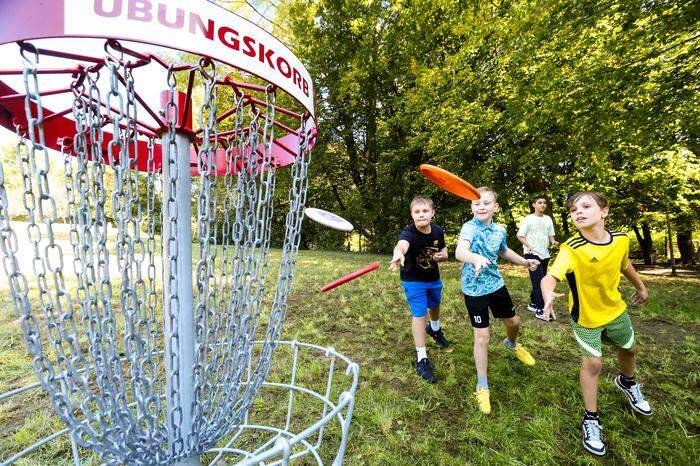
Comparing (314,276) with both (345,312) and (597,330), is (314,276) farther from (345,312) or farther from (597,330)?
(597,330)

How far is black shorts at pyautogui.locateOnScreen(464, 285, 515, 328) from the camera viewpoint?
8.75ft

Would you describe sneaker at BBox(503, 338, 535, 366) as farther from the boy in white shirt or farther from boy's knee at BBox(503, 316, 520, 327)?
the boy in white shirt

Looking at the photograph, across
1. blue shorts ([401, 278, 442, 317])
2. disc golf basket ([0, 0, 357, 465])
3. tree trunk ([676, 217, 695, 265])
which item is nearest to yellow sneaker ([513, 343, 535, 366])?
blue shorts ([401, 278, 442, 317])

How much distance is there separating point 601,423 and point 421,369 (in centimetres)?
129

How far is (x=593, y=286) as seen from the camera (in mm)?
2291

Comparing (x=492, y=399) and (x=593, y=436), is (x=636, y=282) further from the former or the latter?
(x=492, y=399)

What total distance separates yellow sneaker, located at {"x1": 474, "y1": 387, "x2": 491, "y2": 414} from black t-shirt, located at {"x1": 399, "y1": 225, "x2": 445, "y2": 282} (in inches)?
40.4

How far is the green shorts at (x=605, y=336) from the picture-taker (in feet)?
7.32

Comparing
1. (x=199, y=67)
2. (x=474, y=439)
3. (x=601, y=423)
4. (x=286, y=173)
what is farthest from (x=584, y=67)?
(x=286, y=173)

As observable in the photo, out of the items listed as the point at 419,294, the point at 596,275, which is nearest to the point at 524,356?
the point at 419,294

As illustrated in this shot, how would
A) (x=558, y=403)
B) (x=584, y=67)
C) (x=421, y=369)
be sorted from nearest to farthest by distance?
(x=558, y=403) → (x=421, y=369) → (x=584, y=67)

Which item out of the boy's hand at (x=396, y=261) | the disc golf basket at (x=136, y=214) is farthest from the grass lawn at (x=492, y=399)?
the disc golf basket at (x=136, y=214)

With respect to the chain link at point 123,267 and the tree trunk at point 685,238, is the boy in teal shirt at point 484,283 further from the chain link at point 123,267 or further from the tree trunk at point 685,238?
the tree trunk at point 685,238

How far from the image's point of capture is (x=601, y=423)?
2350 mm
